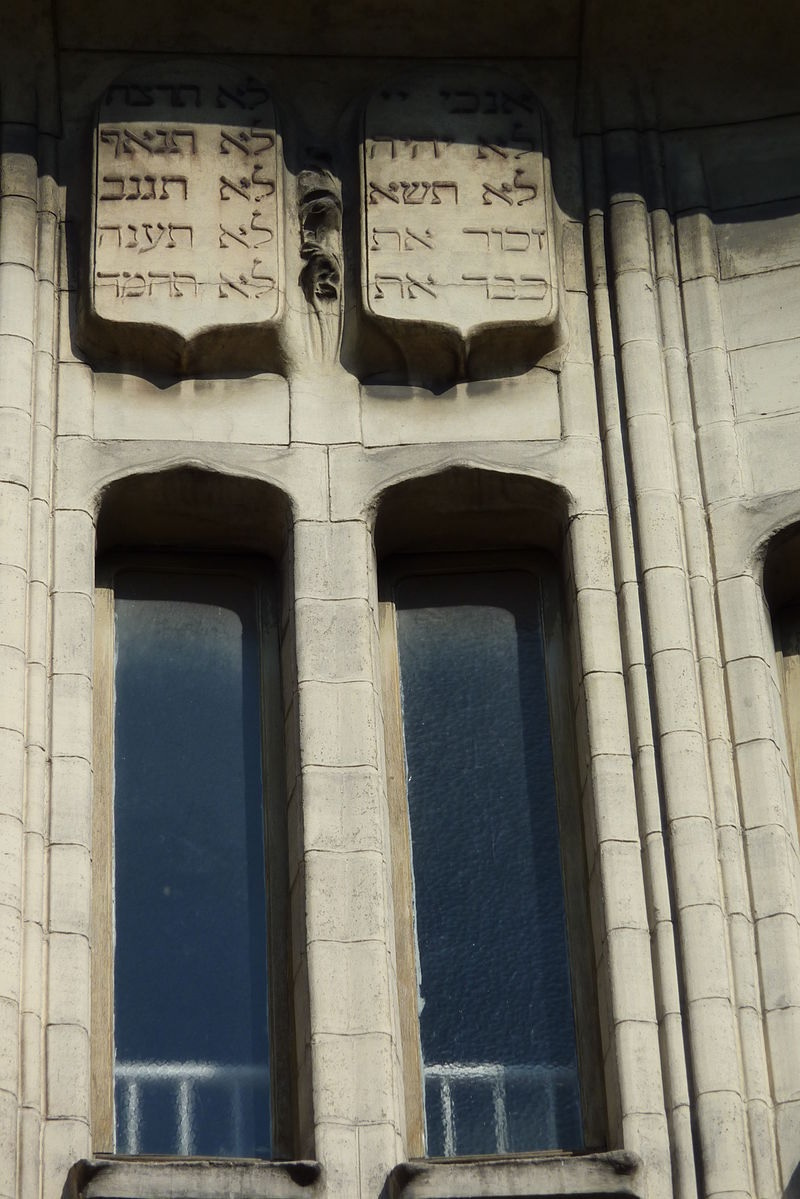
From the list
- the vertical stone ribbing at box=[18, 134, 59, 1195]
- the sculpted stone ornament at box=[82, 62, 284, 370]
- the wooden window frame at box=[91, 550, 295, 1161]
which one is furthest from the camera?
the sculpted stone ornament at box=[82, 62, 284, 370]

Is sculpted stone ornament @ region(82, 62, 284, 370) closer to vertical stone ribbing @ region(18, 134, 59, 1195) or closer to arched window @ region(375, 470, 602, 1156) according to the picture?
vertical stone ribbing @ region(18, 134, 59, 1195)

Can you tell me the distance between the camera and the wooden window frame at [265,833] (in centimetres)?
1105

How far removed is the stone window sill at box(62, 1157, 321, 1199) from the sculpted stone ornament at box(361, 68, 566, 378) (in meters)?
3.52

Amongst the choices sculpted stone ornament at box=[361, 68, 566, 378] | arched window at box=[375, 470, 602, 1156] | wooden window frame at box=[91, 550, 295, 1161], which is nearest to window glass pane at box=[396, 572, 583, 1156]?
arched window at box=[375, 470, 602, 1156]

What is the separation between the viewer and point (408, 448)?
476 inches

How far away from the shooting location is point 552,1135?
11.0m

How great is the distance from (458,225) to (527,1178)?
4.06 m

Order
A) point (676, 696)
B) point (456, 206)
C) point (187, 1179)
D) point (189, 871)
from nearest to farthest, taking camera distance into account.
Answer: point (187, 1179)
point (676, 696)
point (189, 871)
point (456, 206)

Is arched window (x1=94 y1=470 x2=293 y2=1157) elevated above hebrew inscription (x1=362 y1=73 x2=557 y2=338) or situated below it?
below

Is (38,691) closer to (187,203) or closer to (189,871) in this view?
(189,871)

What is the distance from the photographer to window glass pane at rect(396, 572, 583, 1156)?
11.1 metres

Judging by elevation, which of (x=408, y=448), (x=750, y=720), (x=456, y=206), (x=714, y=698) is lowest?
(x=750, y=720)

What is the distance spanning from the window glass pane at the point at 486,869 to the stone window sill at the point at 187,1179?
2.59 feet

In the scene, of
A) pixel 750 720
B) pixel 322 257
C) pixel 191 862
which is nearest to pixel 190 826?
pixel 191 862
